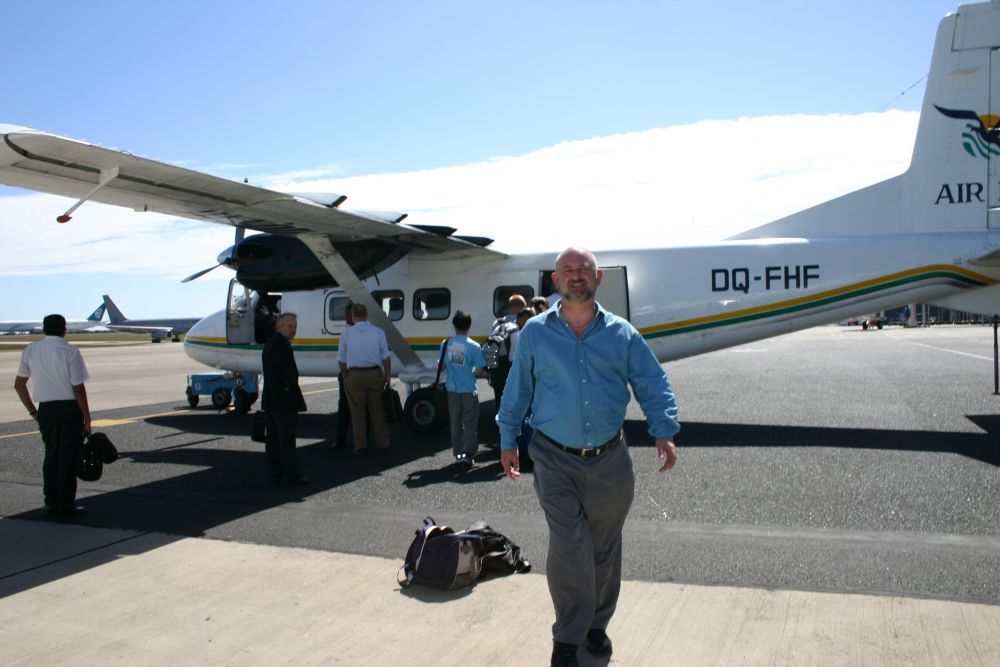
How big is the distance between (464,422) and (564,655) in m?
5.73

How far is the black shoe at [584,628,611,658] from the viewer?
4.16m

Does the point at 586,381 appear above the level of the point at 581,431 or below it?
above

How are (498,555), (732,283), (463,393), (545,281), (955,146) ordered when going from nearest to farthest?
1. (498,555)
2. (463,393)
3. (955,146)
4. (732,283)
5. (545,281)

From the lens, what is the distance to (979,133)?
35.3ft

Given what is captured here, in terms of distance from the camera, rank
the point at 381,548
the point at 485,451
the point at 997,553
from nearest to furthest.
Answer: the point at 997,553, the point at 381,548, the point at 485,451

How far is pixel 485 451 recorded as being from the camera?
1065 centimetres

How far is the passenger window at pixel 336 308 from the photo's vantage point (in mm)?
14422

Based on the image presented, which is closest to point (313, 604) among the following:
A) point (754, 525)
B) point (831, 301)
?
point (754, 525)

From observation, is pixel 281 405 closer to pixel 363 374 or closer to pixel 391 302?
pixel 363 374

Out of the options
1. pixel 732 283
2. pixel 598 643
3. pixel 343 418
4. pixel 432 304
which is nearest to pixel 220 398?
pixel 432 304

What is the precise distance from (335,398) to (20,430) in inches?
264

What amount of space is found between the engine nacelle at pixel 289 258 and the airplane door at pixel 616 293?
369 centimetres

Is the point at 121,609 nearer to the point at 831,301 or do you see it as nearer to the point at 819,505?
the point at 819,505

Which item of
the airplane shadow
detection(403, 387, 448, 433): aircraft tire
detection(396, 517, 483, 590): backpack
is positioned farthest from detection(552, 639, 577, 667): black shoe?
detection(403, 387, 448, 433): aircraft tire
